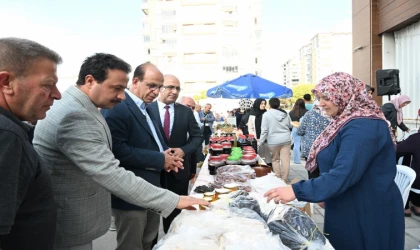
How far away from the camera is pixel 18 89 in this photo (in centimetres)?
112

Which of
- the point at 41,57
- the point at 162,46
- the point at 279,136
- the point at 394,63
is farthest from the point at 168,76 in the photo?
the point at 162,46

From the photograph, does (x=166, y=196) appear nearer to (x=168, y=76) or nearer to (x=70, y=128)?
(x=70, y=128)

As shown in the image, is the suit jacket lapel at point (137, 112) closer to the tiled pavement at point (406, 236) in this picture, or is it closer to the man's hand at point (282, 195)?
the man's hand at point (282, 195)

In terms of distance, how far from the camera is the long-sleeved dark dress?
1.72 meters

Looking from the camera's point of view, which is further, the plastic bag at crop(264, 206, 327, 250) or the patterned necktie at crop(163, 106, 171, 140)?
the patterned necktie at crop(163, 106, 171, 140)

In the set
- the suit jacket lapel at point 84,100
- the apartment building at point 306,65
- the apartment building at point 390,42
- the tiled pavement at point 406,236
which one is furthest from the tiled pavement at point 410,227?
the apartment building at point 306,65

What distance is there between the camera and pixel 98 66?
1.82 meters

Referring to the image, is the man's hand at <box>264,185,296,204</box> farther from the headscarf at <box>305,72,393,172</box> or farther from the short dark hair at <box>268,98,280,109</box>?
the short dark hair at <box>268,98,280,109</box>

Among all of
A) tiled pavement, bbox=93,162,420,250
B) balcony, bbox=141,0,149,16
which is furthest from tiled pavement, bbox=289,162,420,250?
balcony, bbox=141,0,149,16

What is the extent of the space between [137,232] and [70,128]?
48.0 inches

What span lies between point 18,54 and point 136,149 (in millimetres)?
1376

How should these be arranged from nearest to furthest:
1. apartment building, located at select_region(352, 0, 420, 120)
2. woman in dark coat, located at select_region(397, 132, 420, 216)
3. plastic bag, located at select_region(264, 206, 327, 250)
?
1. plastic bag, located at select_region(264, 206, 327, 250)
2. woman in dark coat, located at select_region(397, 132, 420, 216)
3. apartment building, located at select_region(352, 0, 420, 120)

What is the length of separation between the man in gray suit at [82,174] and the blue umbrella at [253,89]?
771 centimetres

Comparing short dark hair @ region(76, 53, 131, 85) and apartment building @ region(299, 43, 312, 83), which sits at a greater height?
apartment building @ region(299, 43, 312, 83)
